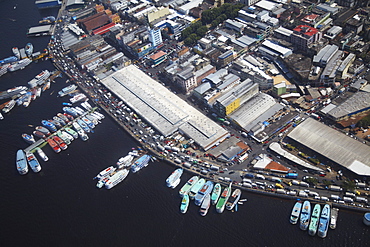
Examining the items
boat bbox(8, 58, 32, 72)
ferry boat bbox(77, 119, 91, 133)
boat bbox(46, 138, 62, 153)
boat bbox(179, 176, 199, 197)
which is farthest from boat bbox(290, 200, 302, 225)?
boat bbox(8, 58, 32, 72)

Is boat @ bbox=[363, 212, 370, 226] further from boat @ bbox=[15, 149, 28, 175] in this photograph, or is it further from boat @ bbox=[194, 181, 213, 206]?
boat @ bbox=[15, 149, 28, 175]

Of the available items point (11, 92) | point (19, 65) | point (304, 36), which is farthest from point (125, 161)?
point (19, 65)

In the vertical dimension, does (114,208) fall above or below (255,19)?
below

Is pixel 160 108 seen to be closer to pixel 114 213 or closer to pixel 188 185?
pixel 188 185

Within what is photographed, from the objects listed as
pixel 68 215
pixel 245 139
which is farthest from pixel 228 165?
pixel 68 215

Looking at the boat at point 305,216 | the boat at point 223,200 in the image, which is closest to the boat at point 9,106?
the boat at point 223,200

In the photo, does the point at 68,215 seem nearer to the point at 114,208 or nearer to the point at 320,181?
the point at 114,208

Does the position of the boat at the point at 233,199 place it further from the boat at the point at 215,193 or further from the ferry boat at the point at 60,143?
the ferry boat at the point at 60,143
